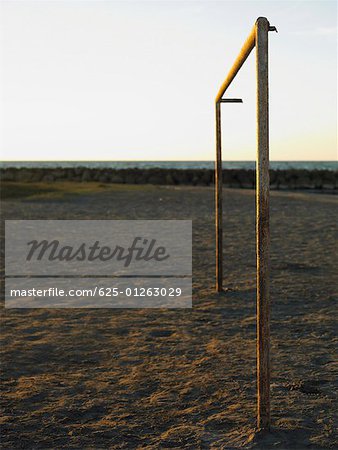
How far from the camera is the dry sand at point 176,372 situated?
3129 mm

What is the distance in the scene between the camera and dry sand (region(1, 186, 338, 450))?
3.13 metres

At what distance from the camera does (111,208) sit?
17.1 metres

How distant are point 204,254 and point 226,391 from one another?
5.58 meters

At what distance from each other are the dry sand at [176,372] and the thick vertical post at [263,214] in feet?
0.78

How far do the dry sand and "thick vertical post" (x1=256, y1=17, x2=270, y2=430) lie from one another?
0.24 m

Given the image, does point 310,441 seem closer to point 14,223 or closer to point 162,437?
point 162,437
